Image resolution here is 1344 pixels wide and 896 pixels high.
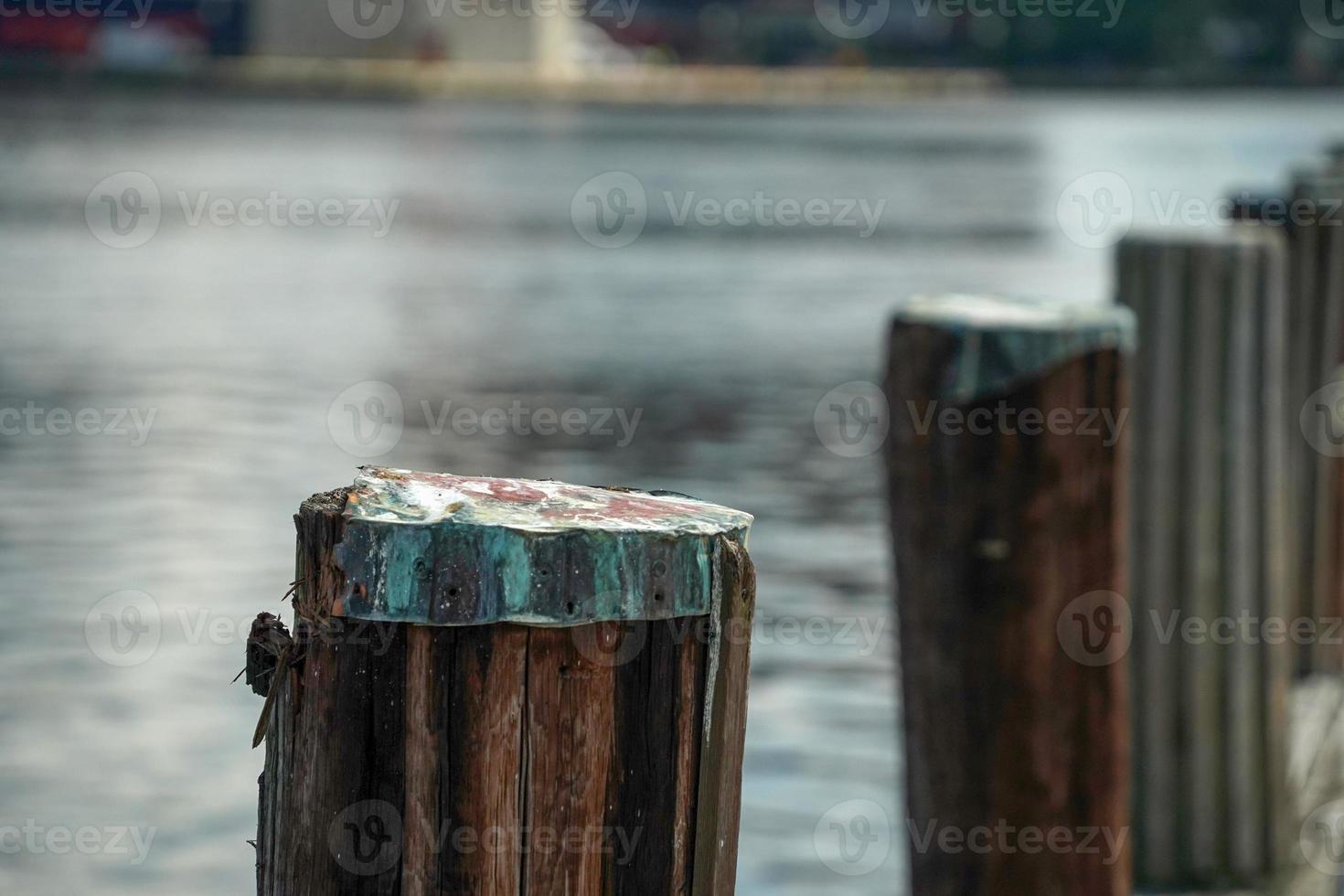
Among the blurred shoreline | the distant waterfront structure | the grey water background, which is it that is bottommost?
the grey water background

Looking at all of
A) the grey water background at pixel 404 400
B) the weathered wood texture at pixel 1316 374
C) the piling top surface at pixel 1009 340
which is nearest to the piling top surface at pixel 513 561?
the piling top surface at pixel 1009 340

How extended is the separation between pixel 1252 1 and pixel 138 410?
Result: 8536 cm

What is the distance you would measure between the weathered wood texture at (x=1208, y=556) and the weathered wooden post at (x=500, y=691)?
2162mm

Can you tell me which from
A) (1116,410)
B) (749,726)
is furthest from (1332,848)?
(749,726)

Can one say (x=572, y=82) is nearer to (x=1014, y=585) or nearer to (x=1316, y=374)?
(x=1316, y=374)

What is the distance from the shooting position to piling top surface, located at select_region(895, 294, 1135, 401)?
10.7 ft

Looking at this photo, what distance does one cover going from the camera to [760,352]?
547 inches

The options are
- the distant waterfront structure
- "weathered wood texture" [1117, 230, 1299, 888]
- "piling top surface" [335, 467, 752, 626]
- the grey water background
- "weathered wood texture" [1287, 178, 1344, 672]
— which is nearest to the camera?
"piling top surface" [335, 467, 752, 626]

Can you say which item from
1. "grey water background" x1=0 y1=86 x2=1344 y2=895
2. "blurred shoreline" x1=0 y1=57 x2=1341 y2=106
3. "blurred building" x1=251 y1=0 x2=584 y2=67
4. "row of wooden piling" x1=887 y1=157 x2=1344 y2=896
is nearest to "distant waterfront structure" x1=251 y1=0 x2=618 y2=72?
"blurred building" x1=251 y1=0 x2=584 y2=67

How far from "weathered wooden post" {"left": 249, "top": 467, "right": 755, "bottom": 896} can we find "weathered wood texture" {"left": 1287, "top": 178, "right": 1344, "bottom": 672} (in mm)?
3638

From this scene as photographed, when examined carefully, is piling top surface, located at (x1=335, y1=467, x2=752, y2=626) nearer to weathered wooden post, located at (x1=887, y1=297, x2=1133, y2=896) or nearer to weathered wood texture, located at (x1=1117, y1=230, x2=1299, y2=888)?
weathered wooden post, located at (x1=887, y1=297, x2=1133, y2=896)

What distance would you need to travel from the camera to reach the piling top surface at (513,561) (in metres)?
1.89

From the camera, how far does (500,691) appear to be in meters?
1.92

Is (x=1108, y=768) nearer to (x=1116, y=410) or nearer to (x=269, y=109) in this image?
(x=1116, y=410)
